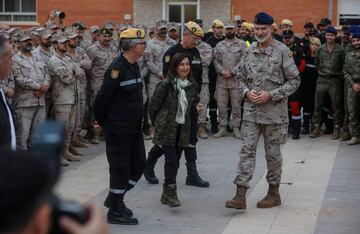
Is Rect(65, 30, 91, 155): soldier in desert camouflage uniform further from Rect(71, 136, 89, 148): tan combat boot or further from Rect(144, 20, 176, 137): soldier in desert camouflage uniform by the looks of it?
Rect(144, 20, 176, 137): soldier in desert camouflage uniform

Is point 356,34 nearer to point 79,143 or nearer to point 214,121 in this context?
point 214,121

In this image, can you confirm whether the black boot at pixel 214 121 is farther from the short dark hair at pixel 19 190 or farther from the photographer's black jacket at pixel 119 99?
the short dark hair at pixel 19 190

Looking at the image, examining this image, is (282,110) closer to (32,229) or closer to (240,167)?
(240,167)

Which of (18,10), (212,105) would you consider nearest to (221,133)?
(212,105)

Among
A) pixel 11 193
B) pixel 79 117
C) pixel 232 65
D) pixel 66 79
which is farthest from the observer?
pixel 232 65

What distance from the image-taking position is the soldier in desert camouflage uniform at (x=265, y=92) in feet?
23.2

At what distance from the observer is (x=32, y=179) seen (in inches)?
Result: 57.9

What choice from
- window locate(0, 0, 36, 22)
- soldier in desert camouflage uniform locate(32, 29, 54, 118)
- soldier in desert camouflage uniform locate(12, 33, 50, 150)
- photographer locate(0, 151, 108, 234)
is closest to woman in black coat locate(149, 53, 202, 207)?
soldier in desert camouflage uniform locate(12, 33, 50, 150)

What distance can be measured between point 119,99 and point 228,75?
5.60 m

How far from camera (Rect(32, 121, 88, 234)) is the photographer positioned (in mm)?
35

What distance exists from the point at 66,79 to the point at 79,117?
1.24m

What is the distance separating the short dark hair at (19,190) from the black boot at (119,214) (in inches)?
203

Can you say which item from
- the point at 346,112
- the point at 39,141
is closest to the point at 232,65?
the point at 346,112

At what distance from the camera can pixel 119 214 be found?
21.8 feet
